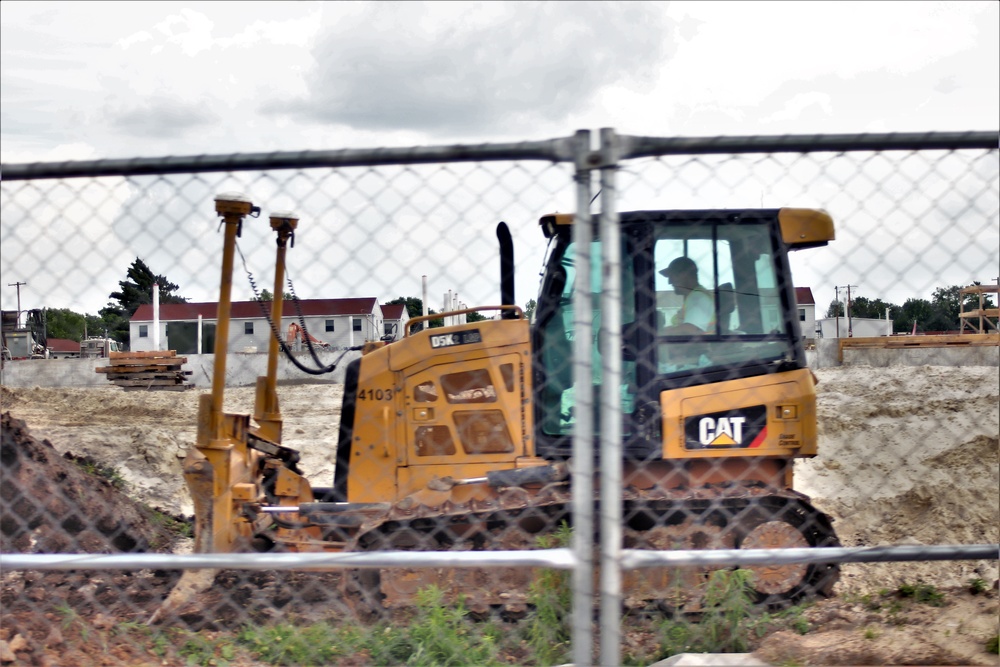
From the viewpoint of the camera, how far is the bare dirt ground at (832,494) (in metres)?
3.43

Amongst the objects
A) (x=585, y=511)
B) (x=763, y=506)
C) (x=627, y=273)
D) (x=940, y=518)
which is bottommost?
(x=940, y=518)

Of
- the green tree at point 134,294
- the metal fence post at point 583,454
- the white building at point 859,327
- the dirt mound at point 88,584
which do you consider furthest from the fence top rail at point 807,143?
the dirt mound at point 88,584

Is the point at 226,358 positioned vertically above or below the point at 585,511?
above

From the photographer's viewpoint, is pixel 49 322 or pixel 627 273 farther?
pixel 627 273

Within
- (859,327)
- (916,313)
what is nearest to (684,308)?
(859,327)

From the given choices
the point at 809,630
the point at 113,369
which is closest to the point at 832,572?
the point at 809,630

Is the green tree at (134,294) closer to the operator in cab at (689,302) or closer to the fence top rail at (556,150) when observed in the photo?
the fence top rail at (556,150)

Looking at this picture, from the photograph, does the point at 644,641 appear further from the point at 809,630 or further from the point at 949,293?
the point at 949,293

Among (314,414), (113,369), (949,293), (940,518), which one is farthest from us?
(113,369)

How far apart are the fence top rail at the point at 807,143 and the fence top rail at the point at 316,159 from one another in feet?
0.69

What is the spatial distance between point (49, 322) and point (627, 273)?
2.90 metres

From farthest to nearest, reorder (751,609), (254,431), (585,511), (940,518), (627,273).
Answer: (940,518) < (254,431) < (627,273) < (751,609) < (585,511)

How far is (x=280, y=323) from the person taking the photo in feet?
19.6

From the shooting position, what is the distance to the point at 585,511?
2.18m
